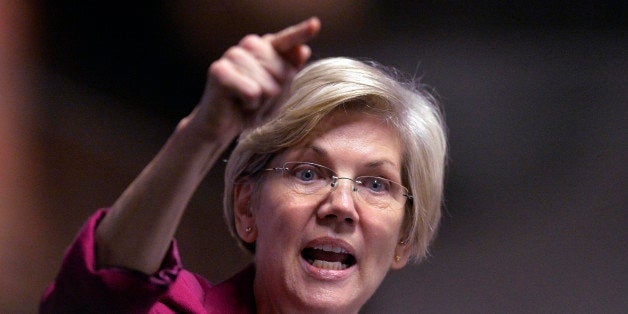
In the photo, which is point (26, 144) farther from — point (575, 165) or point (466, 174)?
point (575, 165)

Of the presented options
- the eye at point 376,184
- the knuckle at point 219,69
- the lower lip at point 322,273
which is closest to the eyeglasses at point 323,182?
the eye at point 376,184

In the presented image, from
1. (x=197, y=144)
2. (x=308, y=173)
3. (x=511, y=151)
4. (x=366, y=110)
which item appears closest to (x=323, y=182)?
(x=308, y=173)

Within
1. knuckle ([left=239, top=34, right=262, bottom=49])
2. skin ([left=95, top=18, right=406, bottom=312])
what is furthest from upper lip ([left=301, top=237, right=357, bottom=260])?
knuckle ([left=239, top=34, right=262, bottom=49])

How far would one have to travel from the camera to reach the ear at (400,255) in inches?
56.5

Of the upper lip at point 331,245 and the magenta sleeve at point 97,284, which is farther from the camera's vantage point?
the upper lip at point 331,245

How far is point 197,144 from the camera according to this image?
0.88 metres

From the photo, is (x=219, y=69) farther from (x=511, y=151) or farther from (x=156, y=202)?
(x=511, y=151)

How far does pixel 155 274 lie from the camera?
0.92 meters

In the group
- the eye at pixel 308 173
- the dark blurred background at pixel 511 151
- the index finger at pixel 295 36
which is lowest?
the eye at pixel 308 173

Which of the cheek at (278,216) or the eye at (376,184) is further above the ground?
the eye at (376,184)

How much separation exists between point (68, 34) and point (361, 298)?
31.6 inches

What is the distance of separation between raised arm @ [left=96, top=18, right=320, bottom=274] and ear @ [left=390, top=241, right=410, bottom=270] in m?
0.60

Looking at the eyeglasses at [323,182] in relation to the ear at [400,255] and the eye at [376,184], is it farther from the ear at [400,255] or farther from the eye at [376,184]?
the ear at [400,255]

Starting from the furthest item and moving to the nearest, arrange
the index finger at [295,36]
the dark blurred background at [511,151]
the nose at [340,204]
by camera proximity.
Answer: the dark blurred background at [511,151] → the nose at [340,204] → the index finger at [295,36]
